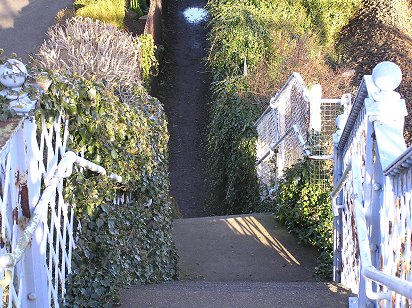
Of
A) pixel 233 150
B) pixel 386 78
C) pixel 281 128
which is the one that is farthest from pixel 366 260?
pixel 233 150

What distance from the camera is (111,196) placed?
14.7 feet

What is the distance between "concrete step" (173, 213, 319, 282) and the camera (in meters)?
6.80

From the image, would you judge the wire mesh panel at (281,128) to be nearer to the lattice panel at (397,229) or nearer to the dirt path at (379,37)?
the dirt path at (379,37)

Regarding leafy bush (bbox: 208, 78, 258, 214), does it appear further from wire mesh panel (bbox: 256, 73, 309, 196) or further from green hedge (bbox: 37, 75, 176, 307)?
green hedge (bbox: 37, 75, 176, 307)

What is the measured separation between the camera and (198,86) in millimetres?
15469

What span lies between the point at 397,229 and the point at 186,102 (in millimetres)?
12125

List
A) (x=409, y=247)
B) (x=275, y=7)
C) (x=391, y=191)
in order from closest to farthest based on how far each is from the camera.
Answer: (x=409, y=247) → (x=391, y=191) → (x=275, y=7)

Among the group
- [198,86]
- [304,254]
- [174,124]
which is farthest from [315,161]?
[198,86]

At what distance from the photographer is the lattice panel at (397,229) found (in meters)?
2.72

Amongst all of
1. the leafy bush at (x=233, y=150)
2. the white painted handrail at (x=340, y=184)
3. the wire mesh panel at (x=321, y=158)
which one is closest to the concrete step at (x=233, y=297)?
the white painted handrail at (x=340, y=184)

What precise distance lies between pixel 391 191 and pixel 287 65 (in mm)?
8636

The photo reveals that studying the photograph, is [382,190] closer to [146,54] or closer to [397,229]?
[397,229]

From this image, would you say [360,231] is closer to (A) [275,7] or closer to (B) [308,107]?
(B) [308,107]

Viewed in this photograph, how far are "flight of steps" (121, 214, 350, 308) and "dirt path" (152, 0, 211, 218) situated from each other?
146 inches
